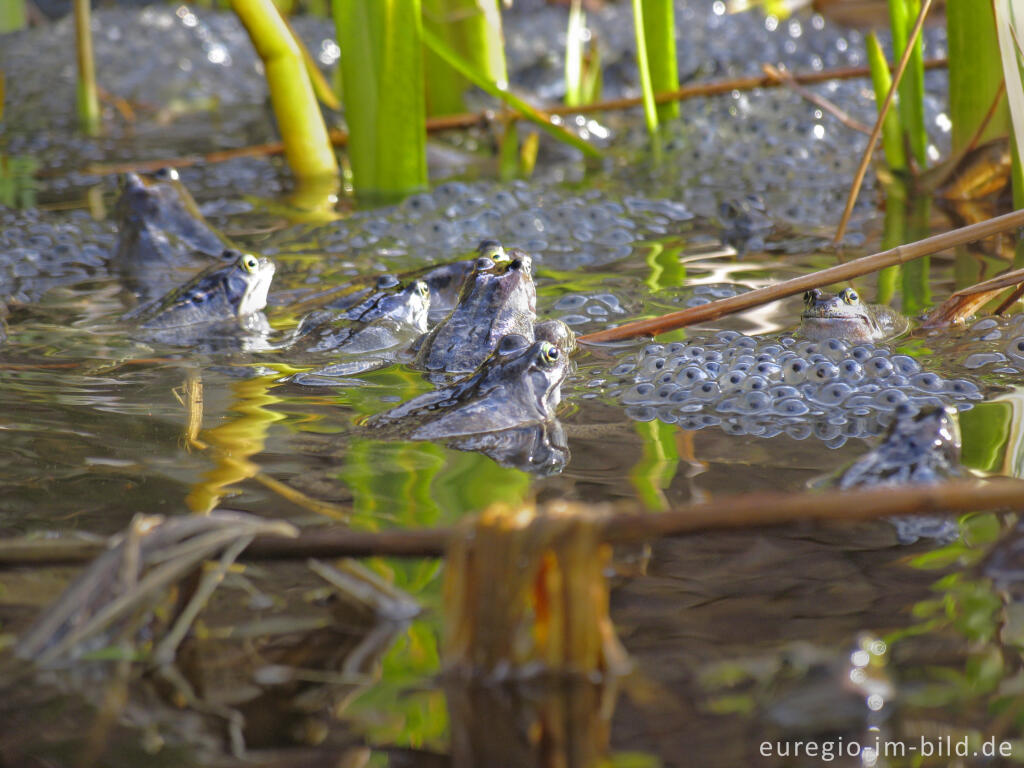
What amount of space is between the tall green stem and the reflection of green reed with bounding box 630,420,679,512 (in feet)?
8.43

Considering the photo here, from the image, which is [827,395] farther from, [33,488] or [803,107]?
[803,107]

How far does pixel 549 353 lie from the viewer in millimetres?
1633

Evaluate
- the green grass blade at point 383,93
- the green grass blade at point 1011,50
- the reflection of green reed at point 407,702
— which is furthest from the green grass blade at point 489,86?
the reflection of green reed at point 407,702

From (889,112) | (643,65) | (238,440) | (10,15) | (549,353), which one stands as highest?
(10,15)

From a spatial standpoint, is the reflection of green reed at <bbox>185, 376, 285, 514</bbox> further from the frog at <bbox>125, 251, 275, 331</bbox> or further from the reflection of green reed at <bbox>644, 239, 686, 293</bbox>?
the reflection of green reed at <bbox>644, 239, 686, 293</bbox>

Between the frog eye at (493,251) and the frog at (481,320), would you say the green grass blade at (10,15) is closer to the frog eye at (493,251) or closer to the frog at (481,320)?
the frog eye at (493,251)

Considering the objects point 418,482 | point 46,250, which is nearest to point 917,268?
point 418,482

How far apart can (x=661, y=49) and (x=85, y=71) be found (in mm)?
2101

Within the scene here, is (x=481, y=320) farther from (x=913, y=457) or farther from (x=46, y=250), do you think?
(x=46, y=250)

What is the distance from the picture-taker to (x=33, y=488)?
4.42 ft

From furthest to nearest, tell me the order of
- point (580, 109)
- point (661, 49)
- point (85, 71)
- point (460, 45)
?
point (85, 71)
point (460, 45)
point (580, 109)
point (661, 49)

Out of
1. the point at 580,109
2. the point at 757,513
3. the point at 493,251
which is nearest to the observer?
the point at 757,513

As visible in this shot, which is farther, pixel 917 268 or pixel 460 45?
pixel 460 45

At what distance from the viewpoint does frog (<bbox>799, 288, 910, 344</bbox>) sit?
5.99ft
